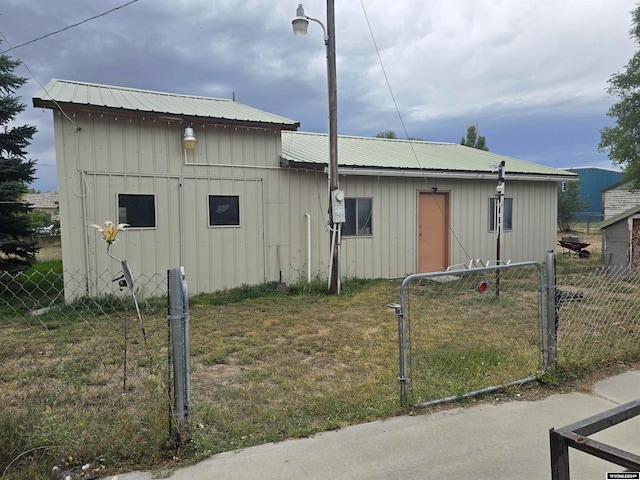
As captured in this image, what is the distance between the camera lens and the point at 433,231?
1060 centimetres

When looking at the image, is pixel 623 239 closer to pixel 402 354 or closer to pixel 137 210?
pixel 402 354

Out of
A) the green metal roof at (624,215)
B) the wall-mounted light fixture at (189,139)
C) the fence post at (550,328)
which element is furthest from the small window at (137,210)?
the green metal roof at (624,215)

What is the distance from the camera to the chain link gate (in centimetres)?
329

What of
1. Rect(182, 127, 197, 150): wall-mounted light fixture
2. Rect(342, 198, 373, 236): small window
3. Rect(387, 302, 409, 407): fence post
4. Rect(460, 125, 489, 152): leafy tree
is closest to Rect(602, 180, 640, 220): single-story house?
Rect(460, 125, 489, 152): leafy tree

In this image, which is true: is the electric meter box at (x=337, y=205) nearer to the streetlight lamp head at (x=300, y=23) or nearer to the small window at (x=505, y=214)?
the streetlight lamp head at (x=300, y=23)

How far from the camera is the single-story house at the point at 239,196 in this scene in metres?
7.14

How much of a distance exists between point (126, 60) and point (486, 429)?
968 centimetres

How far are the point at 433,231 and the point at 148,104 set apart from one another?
6.98 m

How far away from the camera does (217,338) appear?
533 cm

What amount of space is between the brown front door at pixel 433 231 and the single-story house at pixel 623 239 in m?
3.75

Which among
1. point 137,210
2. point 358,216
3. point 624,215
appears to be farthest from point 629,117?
point 137,210

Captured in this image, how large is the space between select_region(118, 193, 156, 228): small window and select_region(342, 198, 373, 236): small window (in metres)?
3.94

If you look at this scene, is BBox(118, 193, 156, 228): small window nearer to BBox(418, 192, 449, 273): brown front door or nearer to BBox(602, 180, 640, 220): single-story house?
BBox(418, 192, 449, 273): brown front door

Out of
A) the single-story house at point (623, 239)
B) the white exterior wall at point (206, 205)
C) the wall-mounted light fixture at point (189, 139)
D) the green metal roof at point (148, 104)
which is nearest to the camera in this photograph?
the green metal roof at point (148, 104)
